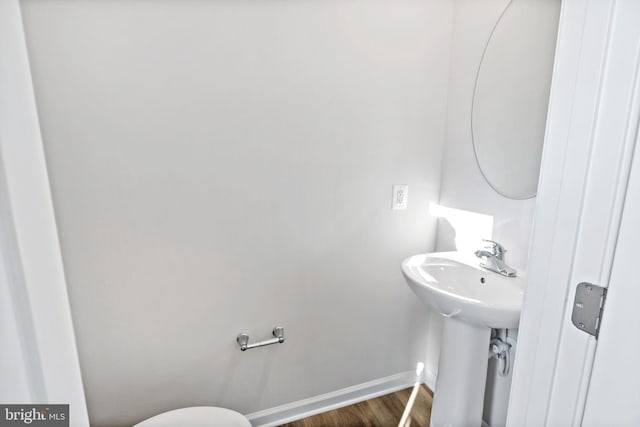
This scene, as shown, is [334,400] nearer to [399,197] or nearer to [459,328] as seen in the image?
[459,328]

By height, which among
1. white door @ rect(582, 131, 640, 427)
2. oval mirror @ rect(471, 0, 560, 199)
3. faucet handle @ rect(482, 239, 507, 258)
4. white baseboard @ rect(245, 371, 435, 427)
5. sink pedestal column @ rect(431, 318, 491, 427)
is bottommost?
white baseboard @ rect(245, 371, 435, 427)

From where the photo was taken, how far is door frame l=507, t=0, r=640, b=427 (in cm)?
44

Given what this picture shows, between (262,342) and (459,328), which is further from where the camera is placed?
(262,342)

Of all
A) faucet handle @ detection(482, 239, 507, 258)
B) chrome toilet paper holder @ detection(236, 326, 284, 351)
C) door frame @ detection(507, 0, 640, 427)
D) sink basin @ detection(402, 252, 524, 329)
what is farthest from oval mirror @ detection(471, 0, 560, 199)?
chrome toilet paper holder @ detection(236, 326, 284, 351)

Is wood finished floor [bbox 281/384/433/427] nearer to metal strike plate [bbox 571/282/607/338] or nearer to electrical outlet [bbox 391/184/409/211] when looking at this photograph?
electrical outlet [bbox 391/184/409/211]

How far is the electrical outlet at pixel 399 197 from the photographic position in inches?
62.4

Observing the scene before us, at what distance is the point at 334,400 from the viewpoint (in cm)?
168

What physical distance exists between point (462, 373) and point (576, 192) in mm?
1058

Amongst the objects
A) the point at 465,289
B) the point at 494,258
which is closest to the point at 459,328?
the point at 465,289

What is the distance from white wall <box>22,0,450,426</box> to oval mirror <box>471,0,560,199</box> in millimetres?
240

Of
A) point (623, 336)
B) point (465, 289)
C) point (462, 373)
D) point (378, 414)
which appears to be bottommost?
point (378, 414)

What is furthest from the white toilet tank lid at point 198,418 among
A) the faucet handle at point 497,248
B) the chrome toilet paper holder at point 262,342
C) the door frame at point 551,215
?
the faucet handle at point 497,248

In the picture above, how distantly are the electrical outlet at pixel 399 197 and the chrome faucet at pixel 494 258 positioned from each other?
40 centimetres

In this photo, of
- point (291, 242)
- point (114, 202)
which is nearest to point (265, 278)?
point (291, 242)
